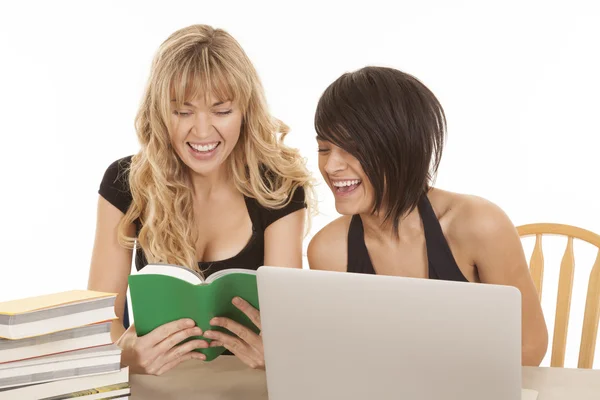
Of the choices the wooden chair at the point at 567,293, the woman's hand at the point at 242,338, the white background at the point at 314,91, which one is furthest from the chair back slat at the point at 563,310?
the white background at the point at 314,91

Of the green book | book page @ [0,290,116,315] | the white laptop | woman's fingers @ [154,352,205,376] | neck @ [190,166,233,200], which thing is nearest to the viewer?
the white laptop

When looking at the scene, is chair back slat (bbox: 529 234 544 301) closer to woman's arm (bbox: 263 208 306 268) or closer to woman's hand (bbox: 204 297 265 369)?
woman's arm (bbox: 263 208 306 268)

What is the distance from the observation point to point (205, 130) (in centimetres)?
192

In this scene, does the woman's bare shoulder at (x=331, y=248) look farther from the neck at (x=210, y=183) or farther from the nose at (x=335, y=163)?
the neck at (x=210, y=183)

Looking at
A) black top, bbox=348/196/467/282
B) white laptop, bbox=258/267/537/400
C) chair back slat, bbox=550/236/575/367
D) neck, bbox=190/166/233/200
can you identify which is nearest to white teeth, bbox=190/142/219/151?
neck, bbox=190/166/233/200

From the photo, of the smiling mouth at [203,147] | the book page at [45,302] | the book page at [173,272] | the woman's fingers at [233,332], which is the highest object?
the smiling mouth at [203,147]

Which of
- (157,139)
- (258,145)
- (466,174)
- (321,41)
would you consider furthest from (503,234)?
(321,41)

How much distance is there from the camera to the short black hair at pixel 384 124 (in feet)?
5.36

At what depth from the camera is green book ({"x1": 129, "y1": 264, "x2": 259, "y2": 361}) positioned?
1403 millimetres

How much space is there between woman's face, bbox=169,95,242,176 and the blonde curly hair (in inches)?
Answer: 1.0

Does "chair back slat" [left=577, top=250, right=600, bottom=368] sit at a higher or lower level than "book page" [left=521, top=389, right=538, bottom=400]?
lower

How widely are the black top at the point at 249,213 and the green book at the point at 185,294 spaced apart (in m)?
0.60

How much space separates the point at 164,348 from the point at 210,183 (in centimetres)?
79

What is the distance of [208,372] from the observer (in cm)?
159
